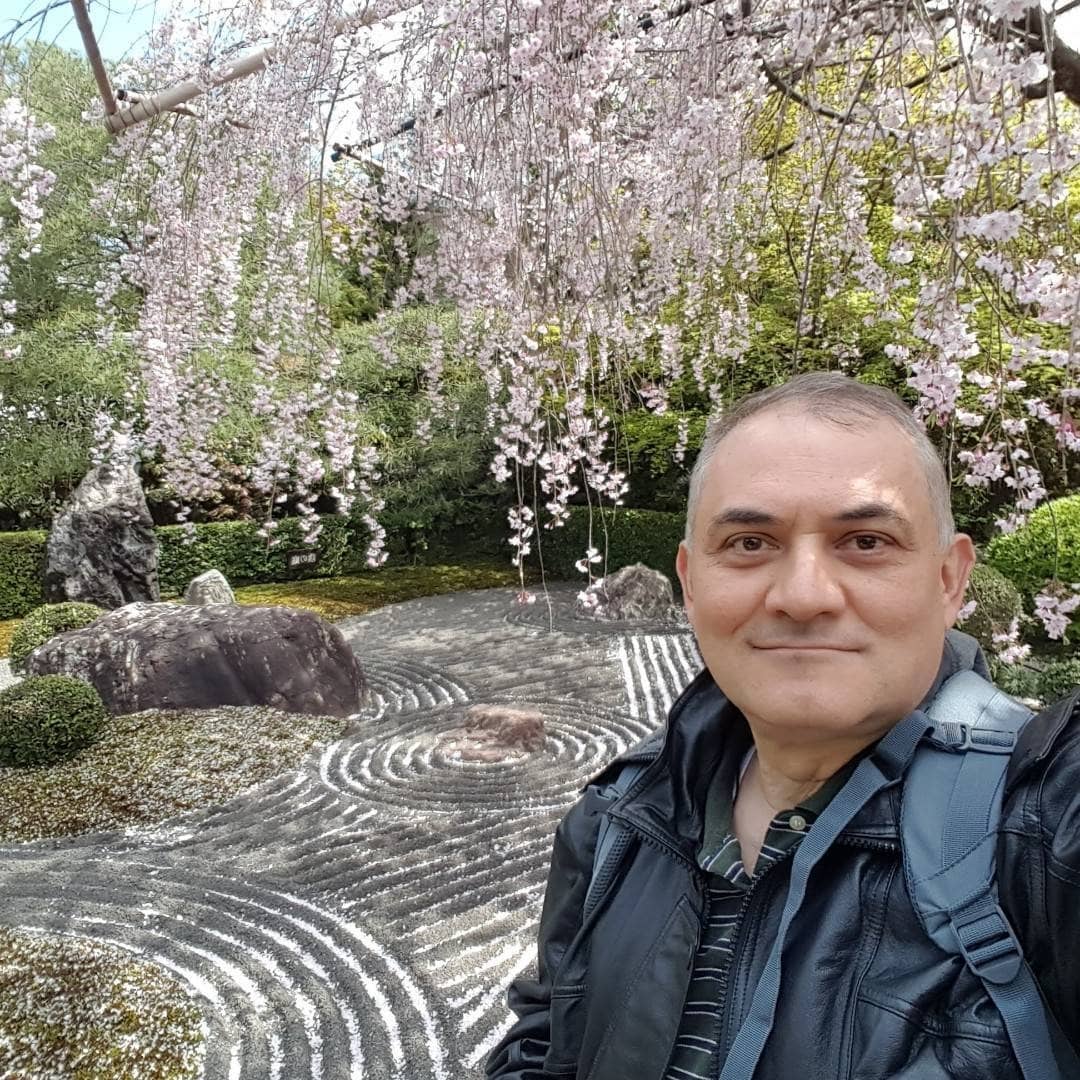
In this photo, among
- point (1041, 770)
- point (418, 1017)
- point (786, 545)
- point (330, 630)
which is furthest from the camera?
point (330, 630)

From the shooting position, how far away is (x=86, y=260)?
10.4 m

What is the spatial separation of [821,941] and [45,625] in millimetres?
7596

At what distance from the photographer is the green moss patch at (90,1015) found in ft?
8.15

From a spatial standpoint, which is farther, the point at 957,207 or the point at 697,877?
the point at 957,207

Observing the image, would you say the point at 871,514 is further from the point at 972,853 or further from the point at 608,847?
the point at 608,847

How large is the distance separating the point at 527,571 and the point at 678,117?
30.9 ft

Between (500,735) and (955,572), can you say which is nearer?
(955,572)

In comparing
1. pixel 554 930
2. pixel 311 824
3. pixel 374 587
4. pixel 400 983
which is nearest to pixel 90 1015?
pixel 400 983

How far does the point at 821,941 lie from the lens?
739 millimetres

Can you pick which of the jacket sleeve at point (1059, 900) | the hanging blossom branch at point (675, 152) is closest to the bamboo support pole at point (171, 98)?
the hanging blossom branch at point (675, 152)

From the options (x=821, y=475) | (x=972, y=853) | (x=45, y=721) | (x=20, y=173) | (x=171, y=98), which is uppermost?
(x=20, y=173)

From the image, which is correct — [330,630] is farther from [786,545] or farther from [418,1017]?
[786,545]

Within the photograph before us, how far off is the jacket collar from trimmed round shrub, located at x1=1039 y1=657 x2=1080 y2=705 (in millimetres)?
4407

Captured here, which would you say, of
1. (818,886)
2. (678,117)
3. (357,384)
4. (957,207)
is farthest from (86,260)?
(818,886)
